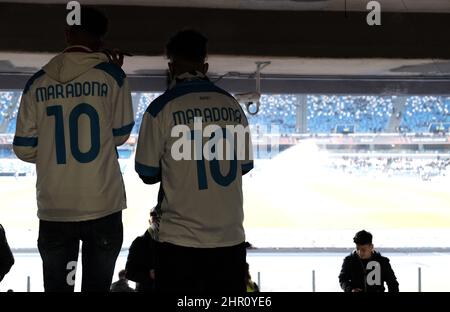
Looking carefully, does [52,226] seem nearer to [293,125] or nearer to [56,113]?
[56,113]

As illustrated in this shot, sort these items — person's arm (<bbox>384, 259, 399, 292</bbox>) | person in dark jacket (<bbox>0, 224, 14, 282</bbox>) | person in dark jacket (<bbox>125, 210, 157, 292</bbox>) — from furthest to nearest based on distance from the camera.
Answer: person's arm (<bbox>384, 259, 399, 292</bbox>), person in dark jacket (<bbox>125, 210, 157, 292</bbox>), person in dark jacket (<bbox>0, 224, 14, 282</bbox>)

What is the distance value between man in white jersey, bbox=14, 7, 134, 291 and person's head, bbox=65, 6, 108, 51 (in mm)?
51

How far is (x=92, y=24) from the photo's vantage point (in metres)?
1.36

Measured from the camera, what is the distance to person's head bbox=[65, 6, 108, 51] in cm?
136

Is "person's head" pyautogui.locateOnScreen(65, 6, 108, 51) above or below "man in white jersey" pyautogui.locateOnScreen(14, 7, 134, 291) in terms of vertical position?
above

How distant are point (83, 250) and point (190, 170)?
0.97 ft

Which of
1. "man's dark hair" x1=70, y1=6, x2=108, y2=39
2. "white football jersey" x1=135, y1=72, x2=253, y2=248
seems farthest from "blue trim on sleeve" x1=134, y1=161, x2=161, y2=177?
"man's dark hair" x1=70, y1=6, x2=108, y2=39

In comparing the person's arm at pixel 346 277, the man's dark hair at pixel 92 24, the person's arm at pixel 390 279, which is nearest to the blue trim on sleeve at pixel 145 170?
the man's dark hair at pixel 92 24

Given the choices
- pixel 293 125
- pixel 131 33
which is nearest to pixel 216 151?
pixel 131 33

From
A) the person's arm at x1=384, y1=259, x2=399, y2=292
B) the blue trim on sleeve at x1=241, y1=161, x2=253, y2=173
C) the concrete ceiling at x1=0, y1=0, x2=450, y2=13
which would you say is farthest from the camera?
the person's arm at x1=384, y1=259, x2=399, y2=292

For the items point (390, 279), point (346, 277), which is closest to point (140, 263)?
point (346, 277)

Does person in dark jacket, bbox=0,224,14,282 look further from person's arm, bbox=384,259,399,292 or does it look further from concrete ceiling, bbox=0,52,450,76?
person's arm, bbox=384,259,399,292

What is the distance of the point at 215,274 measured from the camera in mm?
1269

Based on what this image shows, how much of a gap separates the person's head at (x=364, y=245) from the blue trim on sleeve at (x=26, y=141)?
205 cm
